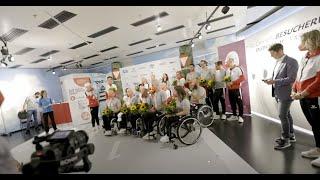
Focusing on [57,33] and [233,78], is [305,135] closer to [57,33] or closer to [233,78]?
[233,78]

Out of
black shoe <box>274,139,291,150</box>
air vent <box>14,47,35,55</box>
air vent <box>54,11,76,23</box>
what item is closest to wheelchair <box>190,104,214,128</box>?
black shoe <box>274,139,291,150</box>

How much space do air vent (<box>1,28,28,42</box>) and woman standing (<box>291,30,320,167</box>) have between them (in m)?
5.34

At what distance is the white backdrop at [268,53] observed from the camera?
148 inches

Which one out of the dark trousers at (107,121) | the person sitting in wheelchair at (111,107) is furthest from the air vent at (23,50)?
the dark trousers at (107,121)

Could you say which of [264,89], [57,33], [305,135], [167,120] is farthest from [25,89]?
[305,135]

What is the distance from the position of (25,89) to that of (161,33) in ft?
21.8

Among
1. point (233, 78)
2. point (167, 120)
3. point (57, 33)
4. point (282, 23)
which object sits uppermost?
point (57, 33)

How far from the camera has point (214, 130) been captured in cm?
486

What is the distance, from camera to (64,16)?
4.40m

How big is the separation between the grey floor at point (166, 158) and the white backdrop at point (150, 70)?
3.20 m

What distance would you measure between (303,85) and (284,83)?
36 cm

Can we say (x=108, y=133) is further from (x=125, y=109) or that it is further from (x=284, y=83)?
(x=284, y=83)

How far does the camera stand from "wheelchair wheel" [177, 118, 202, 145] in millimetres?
3934

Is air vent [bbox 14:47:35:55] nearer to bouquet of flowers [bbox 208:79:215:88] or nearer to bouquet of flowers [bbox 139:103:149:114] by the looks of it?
bouquet of flowers [bbox 139:103:149:114]
